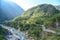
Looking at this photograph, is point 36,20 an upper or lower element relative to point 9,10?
lower

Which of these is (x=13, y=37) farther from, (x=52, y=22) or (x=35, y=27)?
(x=52, y=22)

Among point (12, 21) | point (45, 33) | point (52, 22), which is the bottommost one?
point (45, 33)

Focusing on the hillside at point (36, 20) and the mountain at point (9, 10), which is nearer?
the hillside at point (36, 20)

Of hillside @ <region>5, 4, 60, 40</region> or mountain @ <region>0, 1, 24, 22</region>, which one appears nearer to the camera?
hillside @ <region>5, 4, 60, 40</region>

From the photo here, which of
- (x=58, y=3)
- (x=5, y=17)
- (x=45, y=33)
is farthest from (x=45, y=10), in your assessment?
(x=45, y=33)
